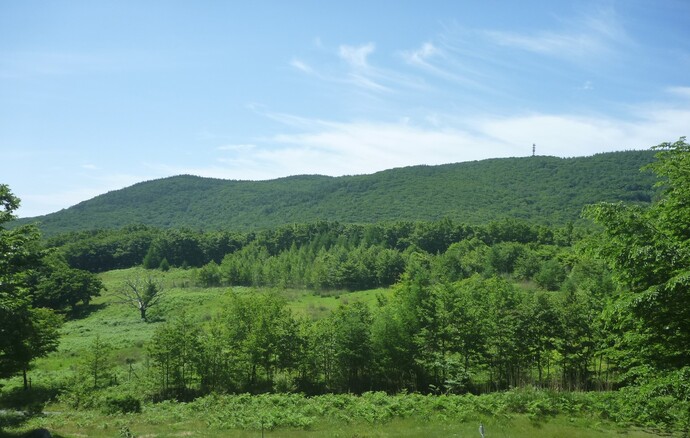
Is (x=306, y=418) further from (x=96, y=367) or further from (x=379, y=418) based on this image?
(x=96, y=367)

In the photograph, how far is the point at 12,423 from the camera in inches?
965

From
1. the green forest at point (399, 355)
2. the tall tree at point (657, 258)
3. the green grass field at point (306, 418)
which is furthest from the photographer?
the green grass field at point (306, 418)

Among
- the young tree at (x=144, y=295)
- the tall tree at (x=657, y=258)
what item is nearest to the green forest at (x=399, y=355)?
the tall tree at (x=657, y=258)

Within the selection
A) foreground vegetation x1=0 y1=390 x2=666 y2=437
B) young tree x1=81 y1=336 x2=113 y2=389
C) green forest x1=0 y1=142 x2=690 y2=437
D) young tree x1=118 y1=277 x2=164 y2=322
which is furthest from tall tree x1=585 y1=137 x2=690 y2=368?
young tree x1=118 y1=277 x2=164 y2=322

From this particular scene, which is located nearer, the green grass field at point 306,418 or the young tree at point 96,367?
the green grass field at point 306,418

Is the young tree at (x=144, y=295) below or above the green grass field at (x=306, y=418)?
above

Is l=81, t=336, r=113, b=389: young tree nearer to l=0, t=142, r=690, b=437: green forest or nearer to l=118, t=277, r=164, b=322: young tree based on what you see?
l=0, t=142, r=690, b=437: green forest

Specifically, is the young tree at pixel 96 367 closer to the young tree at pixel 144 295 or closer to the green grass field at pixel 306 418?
the green grass field at pixel 306 418

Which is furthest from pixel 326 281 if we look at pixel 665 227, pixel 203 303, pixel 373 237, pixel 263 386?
pixel 665 227

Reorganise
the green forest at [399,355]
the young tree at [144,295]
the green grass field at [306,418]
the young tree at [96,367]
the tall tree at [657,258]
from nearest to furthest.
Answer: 1. the tall tree at [657,258]
2. the green forest at [399,355]
3. the green grass field at [306,418]
4. the young tree at [96,367]
5. the young tree at [144,295]

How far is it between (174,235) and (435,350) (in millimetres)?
116949

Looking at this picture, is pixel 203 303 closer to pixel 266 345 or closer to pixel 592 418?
pixel 266 345

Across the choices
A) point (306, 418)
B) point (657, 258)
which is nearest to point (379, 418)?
point (306, 418)

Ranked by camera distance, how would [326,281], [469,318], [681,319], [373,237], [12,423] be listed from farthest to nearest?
1. [373,237]
2. [326,281]
3. [469,318]
4. [12,423]
5. [681,319]
